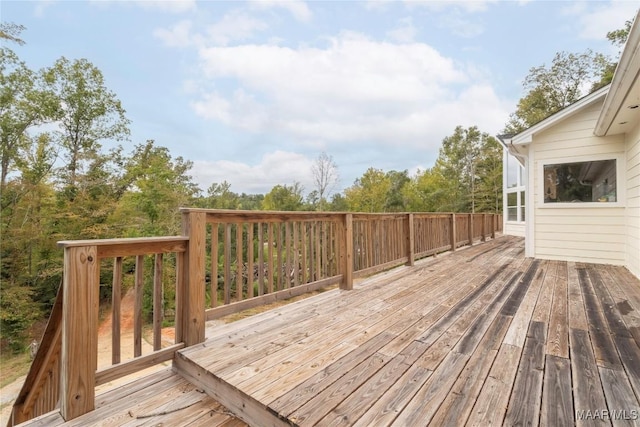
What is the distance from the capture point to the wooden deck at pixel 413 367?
129 centimetres

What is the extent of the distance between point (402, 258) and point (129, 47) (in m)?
12.9

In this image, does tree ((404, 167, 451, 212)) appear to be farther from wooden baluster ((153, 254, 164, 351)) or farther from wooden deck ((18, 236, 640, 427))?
wooden baluster ((153, 254, 164, 351))

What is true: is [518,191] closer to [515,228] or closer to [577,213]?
[515,228]

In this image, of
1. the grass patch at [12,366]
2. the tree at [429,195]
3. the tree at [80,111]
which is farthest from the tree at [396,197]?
the grass patch at [12,366]

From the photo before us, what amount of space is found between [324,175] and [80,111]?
1403 cm

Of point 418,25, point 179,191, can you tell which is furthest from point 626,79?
point 179,191

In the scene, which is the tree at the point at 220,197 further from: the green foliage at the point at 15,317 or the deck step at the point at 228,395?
the deck step at the point at 228,395

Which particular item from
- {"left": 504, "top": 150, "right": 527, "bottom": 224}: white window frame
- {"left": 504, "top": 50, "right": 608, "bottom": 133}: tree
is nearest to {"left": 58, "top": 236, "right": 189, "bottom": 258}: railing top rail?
{"left": 504, "top": 150, "right": 527, "bottom": 224}: white window frame

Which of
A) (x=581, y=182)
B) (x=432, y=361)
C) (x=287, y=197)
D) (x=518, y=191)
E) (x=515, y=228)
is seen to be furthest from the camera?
(x=287, y=197)

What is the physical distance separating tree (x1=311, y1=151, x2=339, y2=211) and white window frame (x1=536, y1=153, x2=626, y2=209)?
15.3 meters

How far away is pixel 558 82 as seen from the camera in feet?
→ 54.9

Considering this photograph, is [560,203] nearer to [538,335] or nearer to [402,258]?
[402,258]

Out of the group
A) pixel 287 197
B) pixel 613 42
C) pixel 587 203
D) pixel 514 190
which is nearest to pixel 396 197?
pixel 287 197

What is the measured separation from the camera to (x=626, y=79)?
113 inches
